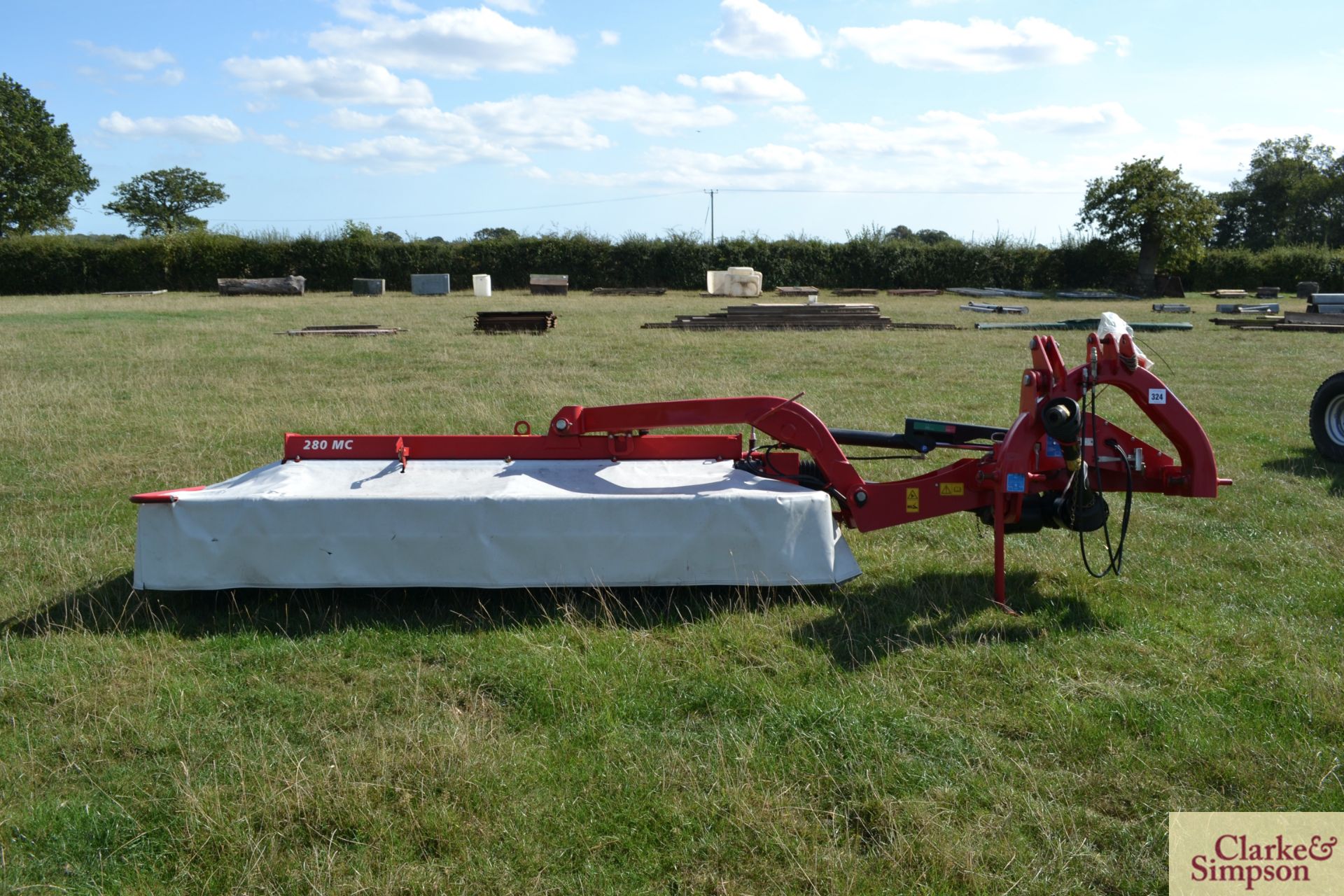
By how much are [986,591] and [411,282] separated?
3476cm

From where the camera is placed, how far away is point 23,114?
Result: 213 ft

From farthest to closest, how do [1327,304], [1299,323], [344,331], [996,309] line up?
[996,309] < [1327,304] < [1299,323] < [344,331]

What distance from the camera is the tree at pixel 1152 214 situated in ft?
123

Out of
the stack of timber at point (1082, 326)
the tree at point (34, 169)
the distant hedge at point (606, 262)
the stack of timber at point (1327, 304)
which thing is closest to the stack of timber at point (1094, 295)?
the distant hedge at point (606, 262)

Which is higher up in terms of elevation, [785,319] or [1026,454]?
[785,319]

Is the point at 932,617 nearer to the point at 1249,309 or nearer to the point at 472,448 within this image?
the point at 472,448

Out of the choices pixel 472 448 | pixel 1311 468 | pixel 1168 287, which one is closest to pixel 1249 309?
pixel 1168 287

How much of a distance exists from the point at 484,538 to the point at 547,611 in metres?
0.50

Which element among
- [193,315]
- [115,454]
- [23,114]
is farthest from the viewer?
[23,114]

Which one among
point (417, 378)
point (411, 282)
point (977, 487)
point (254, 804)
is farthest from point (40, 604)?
point (411, 282)

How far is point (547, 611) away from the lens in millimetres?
5016

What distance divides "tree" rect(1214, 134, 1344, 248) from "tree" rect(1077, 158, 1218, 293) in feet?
101

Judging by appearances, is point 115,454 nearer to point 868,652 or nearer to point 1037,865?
point 868,652

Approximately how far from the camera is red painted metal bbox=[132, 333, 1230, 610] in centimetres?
482
